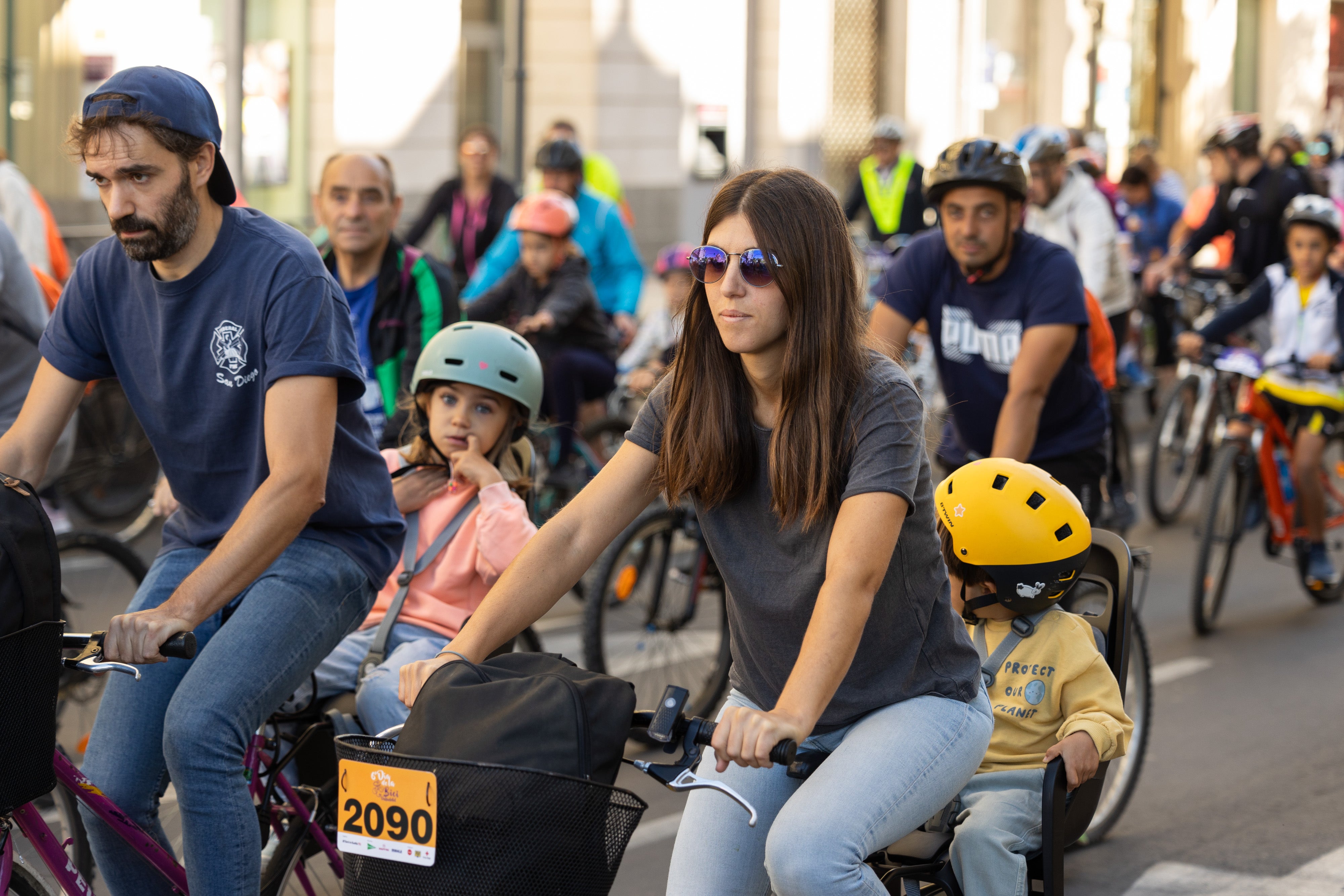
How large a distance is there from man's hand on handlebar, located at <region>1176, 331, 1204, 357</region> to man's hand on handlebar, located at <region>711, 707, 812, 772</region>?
596cm

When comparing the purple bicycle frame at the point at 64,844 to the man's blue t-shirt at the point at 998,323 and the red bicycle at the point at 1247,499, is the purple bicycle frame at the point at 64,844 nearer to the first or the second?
the man's blue t-shirt at the point at 998,323

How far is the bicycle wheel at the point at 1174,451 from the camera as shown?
9.80 meters

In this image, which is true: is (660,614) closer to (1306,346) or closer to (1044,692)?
(1044,692)

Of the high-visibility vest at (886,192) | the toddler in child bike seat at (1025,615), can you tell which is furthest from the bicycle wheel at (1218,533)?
the high-visibility vest at (886,192)

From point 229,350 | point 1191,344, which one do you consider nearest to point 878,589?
point 229,350

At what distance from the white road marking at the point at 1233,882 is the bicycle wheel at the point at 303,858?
2267 millimetres

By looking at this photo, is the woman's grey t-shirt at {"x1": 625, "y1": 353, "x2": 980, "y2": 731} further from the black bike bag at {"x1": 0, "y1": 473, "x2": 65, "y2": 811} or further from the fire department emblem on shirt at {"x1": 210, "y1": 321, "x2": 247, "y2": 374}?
the black bike bag at {"x1": 0, "y1": 473, "x2": 65, "y2": 811}

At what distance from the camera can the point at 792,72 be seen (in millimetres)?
20078

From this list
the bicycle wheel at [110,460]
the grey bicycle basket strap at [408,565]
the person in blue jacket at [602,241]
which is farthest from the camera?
the bicycle wheel at [110,460]

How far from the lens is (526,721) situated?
227 cm

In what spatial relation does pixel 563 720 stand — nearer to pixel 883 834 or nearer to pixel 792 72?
pixel 883 834

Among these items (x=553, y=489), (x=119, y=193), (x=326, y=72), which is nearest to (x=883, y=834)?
(x=119, y=193)

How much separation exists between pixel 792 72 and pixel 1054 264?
15746mm

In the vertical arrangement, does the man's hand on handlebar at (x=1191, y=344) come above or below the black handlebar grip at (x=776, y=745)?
above
